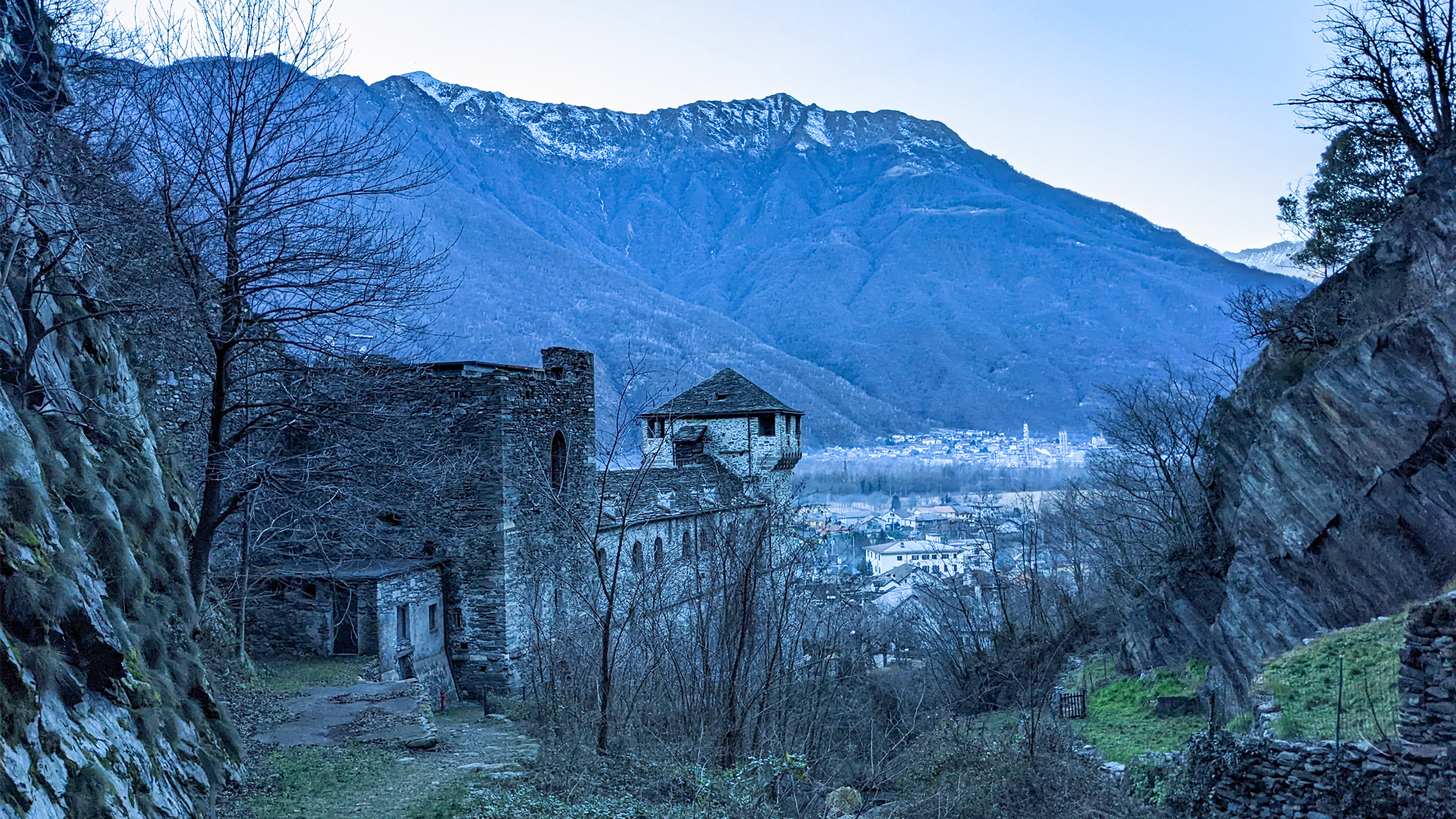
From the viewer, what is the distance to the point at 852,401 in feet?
364

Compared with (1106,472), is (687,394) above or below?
above

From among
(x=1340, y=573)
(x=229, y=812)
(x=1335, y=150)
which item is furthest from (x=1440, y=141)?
(x=229, y=812)

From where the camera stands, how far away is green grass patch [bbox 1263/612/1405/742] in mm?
11117

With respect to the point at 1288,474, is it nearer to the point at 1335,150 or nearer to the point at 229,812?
the point at 1335,150

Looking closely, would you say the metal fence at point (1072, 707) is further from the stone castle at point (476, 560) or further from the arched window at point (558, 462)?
the arched window at point (558, 462)

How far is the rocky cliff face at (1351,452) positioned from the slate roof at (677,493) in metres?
13.2

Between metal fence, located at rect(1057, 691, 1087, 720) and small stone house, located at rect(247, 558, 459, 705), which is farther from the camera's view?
metal fence, located at rect(1057, 691, 1087, 720)

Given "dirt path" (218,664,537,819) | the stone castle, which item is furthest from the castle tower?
"dirt path" (218,664,537,819)

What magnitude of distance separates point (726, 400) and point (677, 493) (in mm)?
7397

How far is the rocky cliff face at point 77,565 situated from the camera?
536 cm

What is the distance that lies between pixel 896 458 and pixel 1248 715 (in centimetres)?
9445

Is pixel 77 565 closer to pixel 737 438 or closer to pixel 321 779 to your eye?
pixel 321 779

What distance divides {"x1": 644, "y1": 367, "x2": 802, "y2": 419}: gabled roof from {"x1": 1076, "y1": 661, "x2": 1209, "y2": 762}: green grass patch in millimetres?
17830

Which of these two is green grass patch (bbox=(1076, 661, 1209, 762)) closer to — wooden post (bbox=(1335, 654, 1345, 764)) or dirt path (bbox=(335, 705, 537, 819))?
wooden post (bbox=(1335, 654, 1345, 764))
